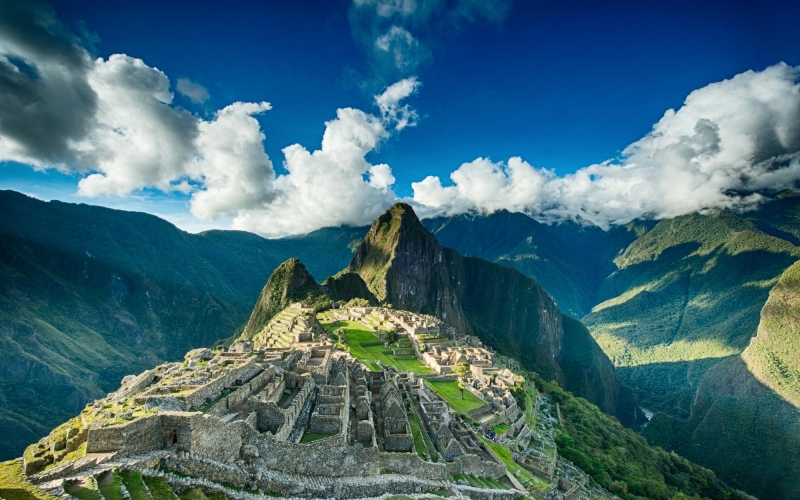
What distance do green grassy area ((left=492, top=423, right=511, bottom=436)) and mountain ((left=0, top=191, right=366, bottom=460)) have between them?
265 ft

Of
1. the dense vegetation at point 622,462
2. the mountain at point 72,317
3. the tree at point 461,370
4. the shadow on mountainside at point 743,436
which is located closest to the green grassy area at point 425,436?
the tree at point 461,370

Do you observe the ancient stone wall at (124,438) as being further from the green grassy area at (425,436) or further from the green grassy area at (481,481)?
the green grassy area at (481,481)

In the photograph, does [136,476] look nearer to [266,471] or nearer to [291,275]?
[266,471]

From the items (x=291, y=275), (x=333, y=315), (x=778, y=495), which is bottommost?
(x=778, y=495)

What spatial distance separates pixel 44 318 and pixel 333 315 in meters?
106

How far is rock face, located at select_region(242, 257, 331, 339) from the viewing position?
318 ft

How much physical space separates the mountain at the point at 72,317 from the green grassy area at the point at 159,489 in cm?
8177

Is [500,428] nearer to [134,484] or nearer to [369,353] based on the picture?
[369,353]

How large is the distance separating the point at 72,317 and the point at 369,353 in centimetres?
13891

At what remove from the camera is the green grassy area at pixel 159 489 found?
11203mm

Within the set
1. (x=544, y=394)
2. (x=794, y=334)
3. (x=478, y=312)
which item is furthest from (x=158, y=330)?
(x=794, y=334)

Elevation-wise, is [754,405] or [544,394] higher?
[544,394]

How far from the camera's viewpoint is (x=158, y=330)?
162750 mm

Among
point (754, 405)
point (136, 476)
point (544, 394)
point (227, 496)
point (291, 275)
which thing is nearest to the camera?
point (136, 476)
